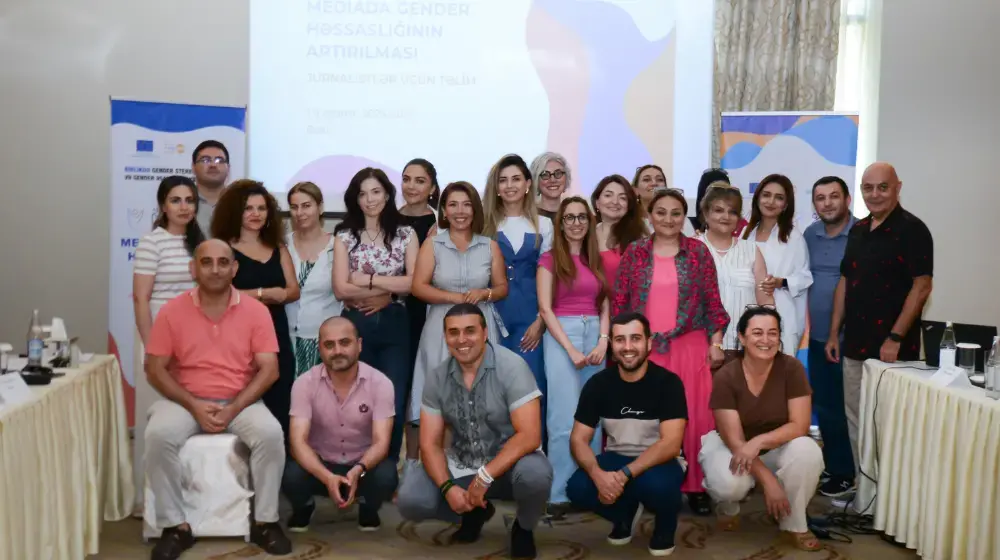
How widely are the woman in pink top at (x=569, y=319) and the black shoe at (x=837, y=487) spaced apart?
114 cm

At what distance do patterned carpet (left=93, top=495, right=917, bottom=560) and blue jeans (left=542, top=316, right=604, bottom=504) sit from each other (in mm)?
224

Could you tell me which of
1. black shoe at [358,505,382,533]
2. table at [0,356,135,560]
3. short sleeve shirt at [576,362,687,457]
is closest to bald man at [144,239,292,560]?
table at [0,356,135,560]

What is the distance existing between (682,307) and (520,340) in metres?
0.72

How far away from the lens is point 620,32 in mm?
5934

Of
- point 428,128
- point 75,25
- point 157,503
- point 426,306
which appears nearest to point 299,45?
point 428,128

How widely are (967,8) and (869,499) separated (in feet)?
13.7

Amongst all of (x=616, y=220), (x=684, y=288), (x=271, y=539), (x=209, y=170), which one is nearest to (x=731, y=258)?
(x=684, y=288)

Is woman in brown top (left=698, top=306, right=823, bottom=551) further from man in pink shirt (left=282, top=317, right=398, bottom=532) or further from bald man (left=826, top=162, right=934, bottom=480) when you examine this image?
man in pink shirt (left=282, top=317, right=398, bottom=532)

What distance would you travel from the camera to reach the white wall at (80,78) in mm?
5926

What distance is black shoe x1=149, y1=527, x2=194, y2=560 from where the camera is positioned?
10.7 ft

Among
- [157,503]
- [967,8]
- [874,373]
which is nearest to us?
[157,503]

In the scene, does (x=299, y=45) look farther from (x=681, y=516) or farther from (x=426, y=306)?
(x=681, y=516)

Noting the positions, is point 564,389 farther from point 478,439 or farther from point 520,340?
point 478,439

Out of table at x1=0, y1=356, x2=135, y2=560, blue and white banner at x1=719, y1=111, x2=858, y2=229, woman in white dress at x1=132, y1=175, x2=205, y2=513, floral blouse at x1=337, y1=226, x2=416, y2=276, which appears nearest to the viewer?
table at x1=0, y1=356, x2=135, y2=560
